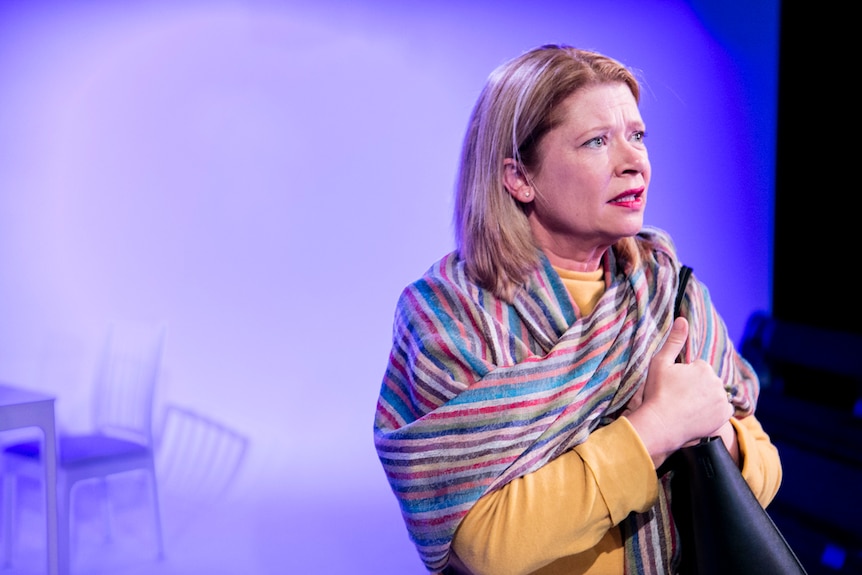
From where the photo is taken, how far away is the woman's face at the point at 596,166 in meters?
1.14

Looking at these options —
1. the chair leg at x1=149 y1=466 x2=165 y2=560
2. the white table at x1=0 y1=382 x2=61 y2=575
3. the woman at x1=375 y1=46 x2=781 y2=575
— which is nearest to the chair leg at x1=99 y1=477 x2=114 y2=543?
the chair leg at x1=149 y1=466 x2=165 y2=560

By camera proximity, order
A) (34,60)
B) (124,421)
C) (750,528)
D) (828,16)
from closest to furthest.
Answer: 1. (750,528)
2. (34,60)
3. (124,421)
4. (828,16)

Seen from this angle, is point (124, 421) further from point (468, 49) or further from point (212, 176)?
point (468, 49)

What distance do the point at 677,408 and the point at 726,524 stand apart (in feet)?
0.47

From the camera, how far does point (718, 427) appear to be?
1051mm

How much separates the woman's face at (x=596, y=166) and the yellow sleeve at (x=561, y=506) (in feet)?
0.90

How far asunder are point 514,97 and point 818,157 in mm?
2379

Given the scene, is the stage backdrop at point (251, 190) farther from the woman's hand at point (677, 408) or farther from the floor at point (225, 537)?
the woman's hand at point (677, 408)

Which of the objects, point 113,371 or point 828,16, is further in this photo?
point 828,16

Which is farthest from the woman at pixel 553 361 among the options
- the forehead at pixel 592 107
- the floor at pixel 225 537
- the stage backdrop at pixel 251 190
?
the floor at pixel 225 537

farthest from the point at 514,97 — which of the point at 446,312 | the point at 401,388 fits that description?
the point at 401,388

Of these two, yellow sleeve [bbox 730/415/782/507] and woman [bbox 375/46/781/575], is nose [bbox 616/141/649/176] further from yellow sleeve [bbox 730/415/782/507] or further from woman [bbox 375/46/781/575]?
yellow sleeve [bbox 730/415/782/507]

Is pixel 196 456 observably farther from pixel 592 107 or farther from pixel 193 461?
pixel 592 107

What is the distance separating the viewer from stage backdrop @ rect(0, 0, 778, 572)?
212 centimetres
